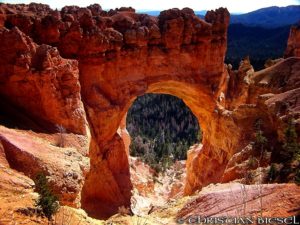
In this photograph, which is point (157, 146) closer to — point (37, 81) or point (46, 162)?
point (37, 81)

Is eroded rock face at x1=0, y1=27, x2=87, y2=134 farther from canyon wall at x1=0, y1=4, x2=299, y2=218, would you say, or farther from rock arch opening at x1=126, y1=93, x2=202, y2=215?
rock arch opening at x1=126, y1=93, x2=202, y2=215

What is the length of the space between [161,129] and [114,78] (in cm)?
3814

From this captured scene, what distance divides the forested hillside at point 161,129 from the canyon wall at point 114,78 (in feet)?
53.2

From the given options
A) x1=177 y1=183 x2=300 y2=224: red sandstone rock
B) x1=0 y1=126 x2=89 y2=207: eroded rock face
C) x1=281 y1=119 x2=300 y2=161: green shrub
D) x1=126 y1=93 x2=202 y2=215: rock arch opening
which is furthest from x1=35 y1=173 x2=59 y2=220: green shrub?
x1=126 y1=93 x2=202 y2=215: rock arch opening

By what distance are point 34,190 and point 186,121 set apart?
55111 millimetres

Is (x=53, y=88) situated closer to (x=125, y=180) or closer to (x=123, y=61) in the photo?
(x=123, y=61)

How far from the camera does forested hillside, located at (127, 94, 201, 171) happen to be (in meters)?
51.1

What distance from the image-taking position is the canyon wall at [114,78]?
18062 millimetres

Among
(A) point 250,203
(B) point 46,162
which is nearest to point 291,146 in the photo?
(A) point 250,203

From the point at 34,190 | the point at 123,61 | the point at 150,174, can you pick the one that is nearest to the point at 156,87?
the point at 123,61

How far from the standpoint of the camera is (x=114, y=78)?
25.4 meters

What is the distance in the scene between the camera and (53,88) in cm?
1825

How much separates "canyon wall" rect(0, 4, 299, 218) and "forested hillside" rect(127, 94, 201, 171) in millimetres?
16214

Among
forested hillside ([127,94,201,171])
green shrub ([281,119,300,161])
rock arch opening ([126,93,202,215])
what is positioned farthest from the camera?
forested hillside ([127,94,201,171])
